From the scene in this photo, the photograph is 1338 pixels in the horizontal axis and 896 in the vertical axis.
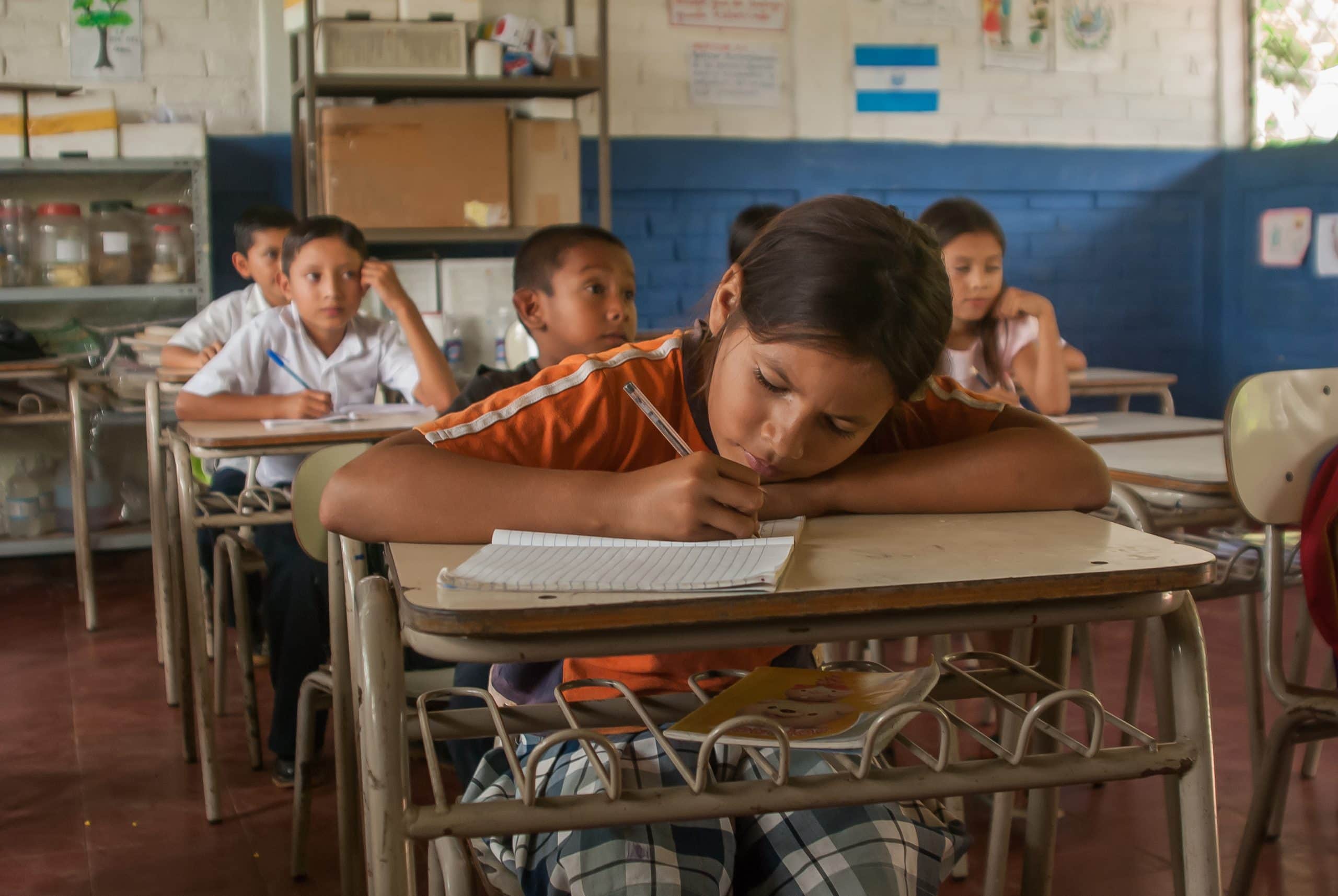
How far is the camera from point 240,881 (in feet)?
6.12

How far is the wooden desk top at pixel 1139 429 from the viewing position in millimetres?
2266

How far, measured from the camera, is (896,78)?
186 inches

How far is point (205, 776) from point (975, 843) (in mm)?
1264

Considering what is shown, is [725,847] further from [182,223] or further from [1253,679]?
[182,223]

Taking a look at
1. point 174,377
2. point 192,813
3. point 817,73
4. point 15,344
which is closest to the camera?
point 192,813

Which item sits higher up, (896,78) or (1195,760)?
(896,78)

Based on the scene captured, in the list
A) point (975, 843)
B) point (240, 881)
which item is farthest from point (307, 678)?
point (975, 843)

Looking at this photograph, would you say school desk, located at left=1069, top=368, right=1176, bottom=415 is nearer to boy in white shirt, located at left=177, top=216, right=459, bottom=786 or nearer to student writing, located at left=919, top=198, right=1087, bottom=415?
student writing, located at left=919, top=198, right=1087, bottom=415

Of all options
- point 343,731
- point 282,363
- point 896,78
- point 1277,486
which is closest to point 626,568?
point 343,731

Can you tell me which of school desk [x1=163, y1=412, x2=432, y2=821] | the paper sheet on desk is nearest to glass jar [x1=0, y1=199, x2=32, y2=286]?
the paper sheet on desk

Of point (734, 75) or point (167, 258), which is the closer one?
point (167, 258)

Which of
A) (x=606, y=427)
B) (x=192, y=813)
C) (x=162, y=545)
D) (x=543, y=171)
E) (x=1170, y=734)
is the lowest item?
(x=192, y=813)

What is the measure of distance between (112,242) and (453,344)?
119 centimetres

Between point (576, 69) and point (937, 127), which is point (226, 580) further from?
point (937, 127)
